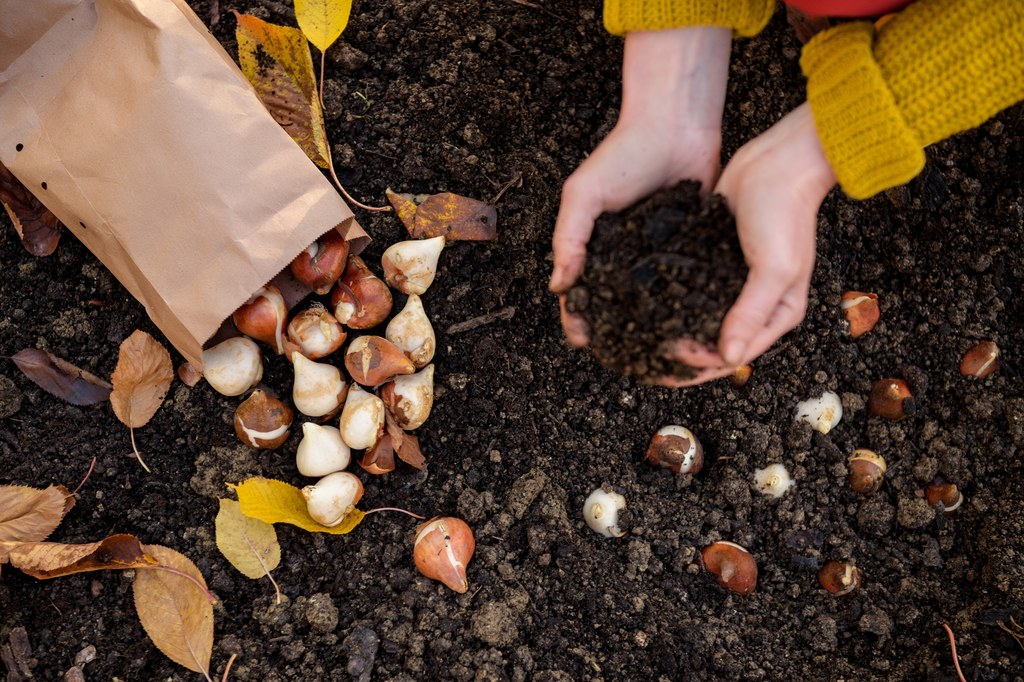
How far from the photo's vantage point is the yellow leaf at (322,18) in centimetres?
173

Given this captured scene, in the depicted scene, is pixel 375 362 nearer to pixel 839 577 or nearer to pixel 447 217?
pixel 447 217

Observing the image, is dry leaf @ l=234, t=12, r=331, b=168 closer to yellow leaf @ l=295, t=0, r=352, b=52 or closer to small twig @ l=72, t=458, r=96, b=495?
yellow leaf @ l=295, t=0, r=352, b=52

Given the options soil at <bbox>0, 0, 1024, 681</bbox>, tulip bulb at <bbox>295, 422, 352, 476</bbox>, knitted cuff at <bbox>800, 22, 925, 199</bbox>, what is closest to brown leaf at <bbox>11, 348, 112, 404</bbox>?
soil at <bbox>0, 0, 1024, 681</bbox>

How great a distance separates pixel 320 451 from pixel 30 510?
600mm

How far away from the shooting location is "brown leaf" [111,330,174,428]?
1648 mm

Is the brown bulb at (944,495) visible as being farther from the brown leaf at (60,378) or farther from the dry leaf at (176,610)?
the brown leaf at (60,378)

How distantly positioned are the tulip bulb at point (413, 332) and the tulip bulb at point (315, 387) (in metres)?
0.15

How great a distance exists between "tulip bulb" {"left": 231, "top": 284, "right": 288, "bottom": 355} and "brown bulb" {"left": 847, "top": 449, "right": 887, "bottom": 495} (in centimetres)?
125

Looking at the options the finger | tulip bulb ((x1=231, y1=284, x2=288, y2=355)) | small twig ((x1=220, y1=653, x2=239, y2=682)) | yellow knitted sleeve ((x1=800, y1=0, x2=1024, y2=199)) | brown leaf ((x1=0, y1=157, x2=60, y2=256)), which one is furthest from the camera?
brown leaf ((x1=0, y1=157, x2=60, y2=256))

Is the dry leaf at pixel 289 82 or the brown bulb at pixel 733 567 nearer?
the brown bulb at pixel 733 567

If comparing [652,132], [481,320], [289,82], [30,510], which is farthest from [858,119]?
[30,510]

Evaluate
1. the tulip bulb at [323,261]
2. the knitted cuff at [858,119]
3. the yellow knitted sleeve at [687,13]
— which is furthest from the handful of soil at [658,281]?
the tulip bulb at [323,261]

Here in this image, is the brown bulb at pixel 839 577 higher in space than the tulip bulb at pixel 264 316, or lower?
lower

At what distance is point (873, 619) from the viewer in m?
1.58
